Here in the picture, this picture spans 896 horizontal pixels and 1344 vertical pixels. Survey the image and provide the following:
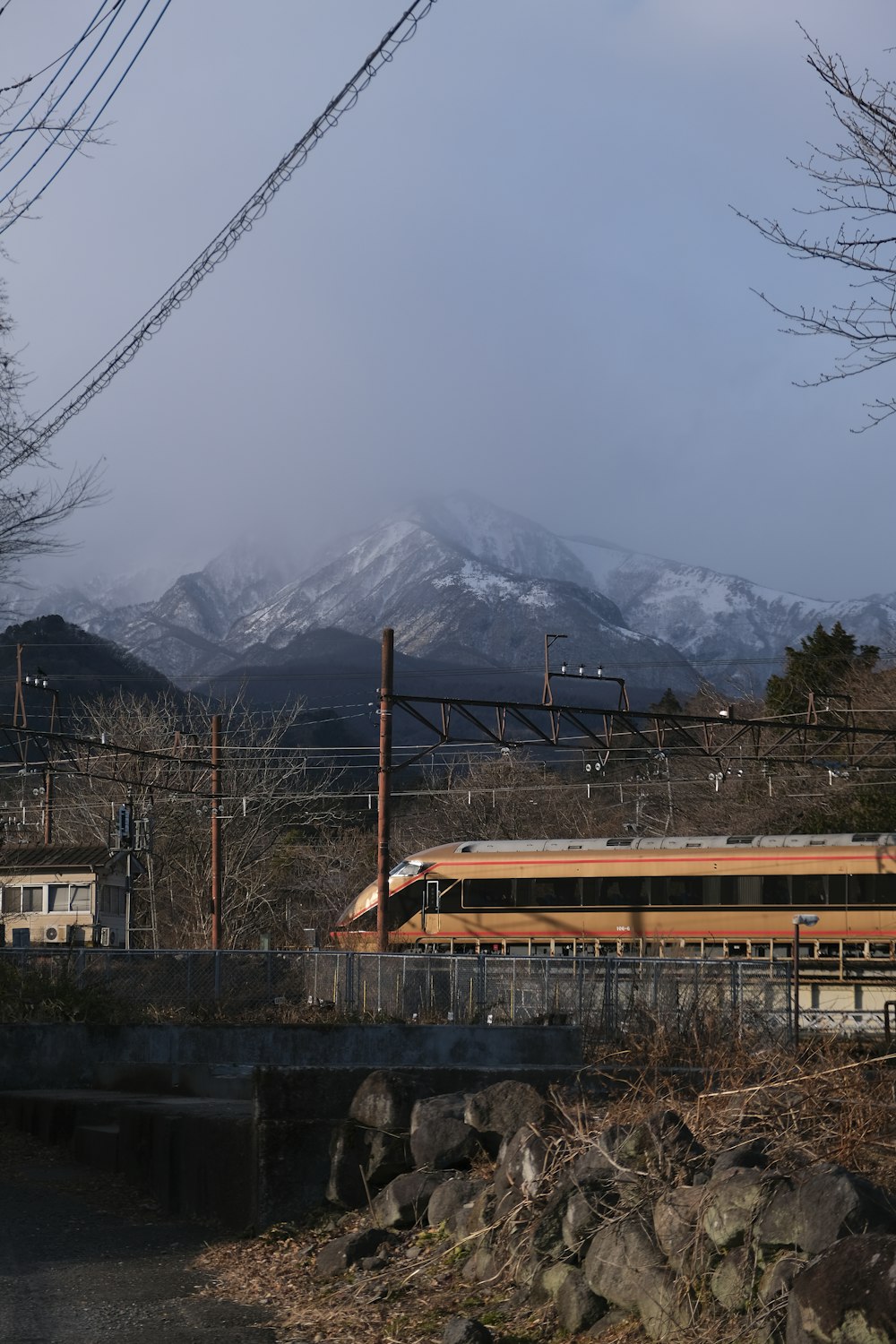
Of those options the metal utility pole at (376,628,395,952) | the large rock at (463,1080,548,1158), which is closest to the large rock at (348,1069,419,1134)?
the large rock at (463,1080,548,1158)

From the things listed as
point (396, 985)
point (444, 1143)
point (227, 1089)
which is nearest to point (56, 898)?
point (396, 985)

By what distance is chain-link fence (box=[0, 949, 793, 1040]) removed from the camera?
1953 centimetres

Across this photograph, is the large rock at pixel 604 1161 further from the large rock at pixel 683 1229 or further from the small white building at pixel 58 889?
the small white building at pixel 58 889

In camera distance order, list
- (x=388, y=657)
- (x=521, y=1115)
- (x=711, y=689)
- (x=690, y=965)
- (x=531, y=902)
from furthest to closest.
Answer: (x=711, y=689)
(x=531, y=902)
(x=388, y=657)
(x=690, y=965)
(x=521, y=1115)

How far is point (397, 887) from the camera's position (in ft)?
132

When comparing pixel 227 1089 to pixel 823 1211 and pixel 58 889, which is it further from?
pixel 58 889

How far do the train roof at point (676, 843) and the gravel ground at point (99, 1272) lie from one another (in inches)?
997

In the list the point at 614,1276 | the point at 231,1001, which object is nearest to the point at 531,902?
the point at 231,1001

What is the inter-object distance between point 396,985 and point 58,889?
30.9 metres

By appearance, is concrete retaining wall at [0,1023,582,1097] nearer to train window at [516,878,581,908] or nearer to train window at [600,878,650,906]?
train window at [600,878,650,906]

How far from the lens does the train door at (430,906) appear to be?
39438mm

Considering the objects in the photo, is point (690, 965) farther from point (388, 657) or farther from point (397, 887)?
point (397, 887)

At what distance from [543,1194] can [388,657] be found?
2273 centimetres

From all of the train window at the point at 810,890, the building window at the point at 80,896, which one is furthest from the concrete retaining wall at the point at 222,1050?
the building window at the point at 80,896
